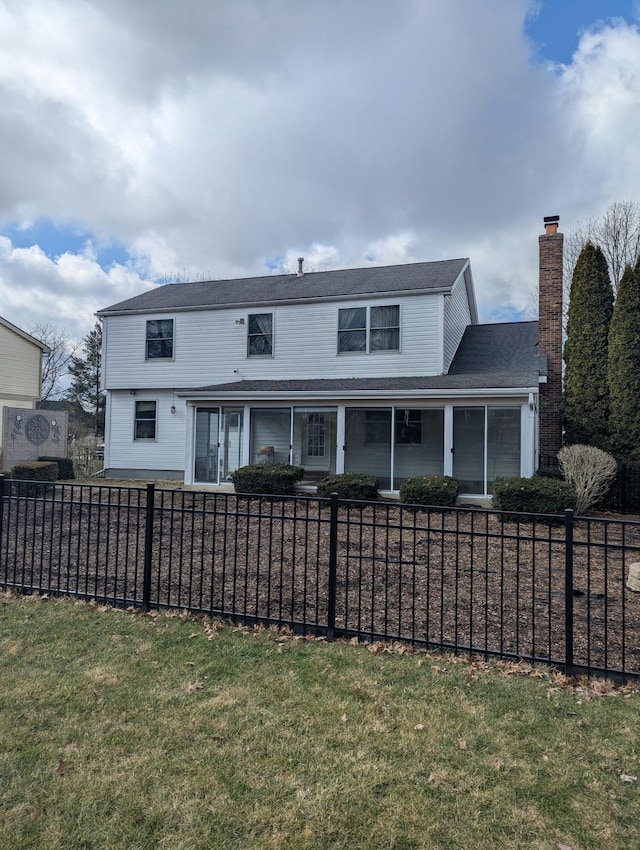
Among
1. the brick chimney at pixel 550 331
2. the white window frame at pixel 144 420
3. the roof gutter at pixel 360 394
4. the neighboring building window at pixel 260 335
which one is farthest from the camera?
the white window frame at pixel 144 420

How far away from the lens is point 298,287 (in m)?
16.9

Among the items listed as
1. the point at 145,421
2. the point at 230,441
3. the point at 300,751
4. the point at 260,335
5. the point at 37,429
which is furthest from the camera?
the point at 37,429

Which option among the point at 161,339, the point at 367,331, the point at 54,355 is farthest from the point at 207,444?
the point at 54,355

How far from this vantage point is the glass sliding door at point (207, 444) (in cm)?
1455

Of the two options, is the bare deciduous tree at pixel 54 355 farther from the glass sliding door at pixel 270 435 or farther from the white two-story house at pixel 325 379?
the glass sliding door at pixel 270 435

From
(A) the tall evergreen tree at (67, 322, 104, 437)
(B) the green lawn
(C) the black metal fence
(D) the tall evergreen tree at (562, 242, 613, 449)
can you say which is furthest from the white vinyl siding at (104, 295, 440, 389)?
(A) the tall evergreen tree at (67, 322, 104, 437)

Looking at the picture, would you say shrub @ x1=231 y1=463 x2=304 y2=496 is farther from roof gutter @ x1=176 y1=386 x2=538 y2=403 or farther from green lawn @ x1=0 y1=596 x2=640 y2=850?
green lawn @ x1=0 y1=596 x2=640 y2=850

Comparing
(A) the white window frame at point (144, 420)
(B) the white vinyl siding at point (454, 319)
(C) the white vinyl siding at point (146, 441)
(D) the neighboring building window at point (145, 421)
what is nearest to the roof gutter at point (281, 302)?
(B) the white vinyl siding at point (454, 319)

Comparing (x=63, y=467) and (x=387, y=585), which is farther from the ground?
(x=63, y=467)

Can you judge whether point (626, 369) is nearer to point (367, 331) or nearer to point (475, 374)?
point (475, 374)

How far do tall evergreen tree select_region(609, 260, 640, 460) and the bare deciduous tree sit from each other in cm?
4014

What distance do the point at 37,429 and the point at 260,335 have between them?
31.3 feet

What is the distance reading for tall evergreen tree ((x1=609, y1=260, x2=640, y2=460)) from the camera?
496 inches

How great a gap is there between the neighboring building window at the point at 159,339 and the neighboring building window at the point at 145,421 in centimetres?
174
